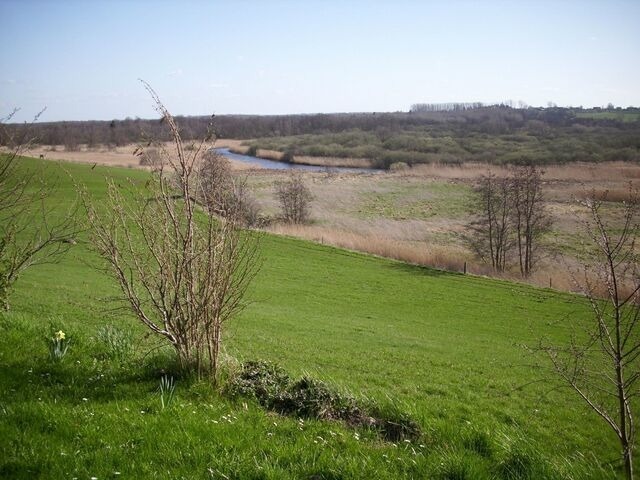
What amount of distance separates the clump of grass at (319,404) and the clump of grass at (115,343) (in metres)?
1.58

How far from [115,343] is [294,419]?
2830 millimetres

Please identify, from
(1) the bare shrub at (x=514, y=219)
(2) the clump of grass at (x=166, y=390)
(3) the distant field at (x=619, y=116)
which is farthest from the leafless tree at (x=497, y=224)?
(3) the distant field at (x=619, y=116)

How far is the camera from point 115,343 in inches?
251

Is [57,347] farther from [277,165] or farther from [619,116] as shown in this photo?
[619,116]

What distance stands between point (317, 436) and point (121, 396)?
6.79 feet

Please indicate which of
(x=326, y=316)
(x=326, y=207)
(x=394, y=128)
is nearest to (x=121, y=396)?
(x=326, y=316)

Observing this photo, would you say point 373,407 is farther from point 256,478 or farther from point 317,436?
point 256,478

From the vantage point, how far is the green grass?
3.93 metres

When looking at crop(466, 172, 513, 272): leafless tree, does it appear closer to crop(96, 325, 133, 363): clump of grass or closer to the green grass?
the green grass

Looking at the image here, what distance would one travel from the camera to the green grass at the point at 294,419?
3930mm

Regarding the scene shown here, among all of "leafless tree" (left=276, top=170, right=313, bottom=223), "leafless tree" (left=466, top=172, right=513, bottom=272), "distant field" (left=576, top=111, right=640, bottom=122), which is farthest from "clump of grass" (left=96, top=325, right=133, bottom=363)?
"distant field" (left=576, top=111, right=640, bottom=122)

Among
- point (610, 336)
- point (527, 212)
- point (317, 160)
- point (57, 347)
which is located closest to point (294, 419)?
point (57, 347)

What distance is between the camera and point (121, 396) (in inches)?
196

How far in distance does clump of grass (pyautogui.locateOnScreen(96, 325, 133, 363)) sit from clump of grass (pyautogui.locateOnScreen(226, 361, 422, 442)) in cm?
158
